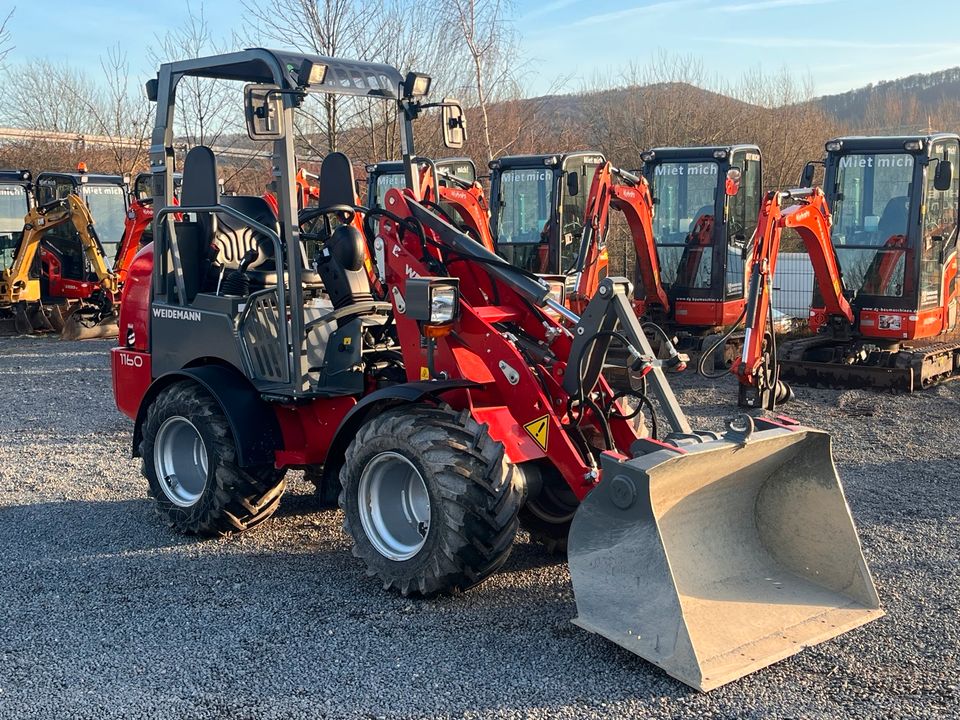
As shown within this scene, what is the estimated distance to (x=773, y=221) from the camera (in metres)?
9.53

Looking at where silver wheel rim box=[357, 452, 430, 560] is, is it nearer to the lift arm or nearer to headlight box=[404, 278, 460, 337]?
headlight box=[404, 278, 460, 337]

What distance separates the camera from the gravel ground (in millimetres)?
3781

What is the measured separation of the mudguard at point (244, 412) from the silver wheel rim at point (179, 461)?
0.38 metres

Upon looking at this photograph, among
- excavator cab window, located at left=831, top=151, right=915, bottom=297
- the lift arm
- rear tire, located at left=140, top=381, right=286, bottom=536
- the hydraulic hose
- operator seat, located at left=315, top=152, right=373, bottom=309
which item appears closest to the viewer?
operator seat, located at left=315, top=152, right=373, bottom=309

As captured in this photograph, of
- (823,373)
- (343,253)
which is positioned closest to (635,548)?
(343,253)

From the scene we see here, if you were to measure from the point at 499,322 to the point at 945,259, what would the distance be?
7870mm

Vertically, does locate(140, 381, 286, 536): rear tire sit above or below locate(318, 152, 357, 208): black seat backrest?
below

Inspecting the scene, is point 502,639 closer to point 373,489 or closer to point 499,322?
point 373,489

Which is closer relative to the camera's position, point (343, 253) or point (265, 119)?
point (265, 119)

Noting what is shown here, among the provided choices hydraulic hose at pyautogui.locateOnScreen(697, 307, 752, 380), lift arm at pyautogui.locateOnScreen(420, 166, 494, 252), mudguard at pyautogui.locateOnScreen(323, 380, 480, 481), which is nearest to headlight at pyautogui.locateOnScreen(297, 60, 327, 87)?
mudguard at pyautogui.locateOnScreen(323, 380, 480, 481)

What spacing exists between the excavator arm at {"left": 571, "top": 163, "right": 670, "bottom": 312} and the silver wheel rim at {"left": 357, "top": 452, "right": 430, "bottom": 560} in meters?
6.81

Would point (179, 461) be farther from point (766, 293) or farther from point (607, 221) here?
point (607, 221)

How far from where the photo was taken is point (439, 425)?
4570mm

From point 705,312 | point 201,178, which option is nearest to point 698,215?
point 705,312
